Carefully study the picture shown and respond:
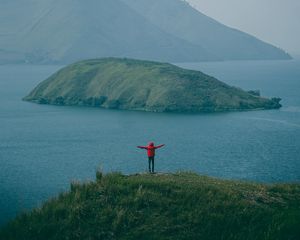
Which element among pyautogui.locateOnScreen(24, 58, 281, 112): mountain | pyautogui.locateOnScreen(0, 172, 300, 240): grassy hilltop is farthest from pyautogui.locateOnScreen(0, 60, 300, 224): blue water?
pyautogui.locateOnScreen(0, 172, 300, 240): grassy hilltop

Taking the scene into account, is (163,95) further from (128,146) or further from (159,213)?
(159,213)

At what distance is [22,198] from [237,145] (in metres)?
54.8

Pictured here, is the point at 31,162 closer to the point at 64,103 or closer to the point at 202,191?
the point at 202,191

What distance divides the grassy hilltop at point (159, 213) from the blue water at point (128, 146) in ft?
50.3

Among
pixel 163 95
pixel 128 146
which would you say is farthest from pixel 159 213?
pixel 163 95

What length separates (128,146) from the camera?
331ft

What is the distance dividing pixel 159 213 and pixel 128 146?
67.0m

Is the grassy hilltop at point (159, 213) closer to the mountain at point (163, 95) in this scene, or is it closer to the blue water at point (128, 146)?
the blue water at point (128, 146)

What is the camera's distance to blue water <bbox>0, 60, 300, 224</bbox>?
235 feet

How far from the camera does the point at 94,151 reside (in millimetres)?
95500

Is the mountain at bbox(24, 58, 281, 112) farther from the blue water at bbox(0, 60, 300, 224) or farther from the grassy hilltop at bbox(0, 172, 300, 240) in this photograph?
the grassy hilltop at bbox(0, 172, 300, 240)

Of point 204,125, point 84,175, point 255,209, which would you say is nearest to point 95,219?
point 255,209

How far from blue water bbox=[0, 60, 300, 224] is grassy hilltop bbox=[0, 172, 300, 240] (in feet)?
50.3

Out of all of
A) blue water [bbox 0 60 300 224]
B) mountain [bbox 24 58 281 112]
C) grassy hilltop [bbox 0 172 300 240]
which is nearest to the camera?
grassy hilltop [bbox 0 172 300 240]
